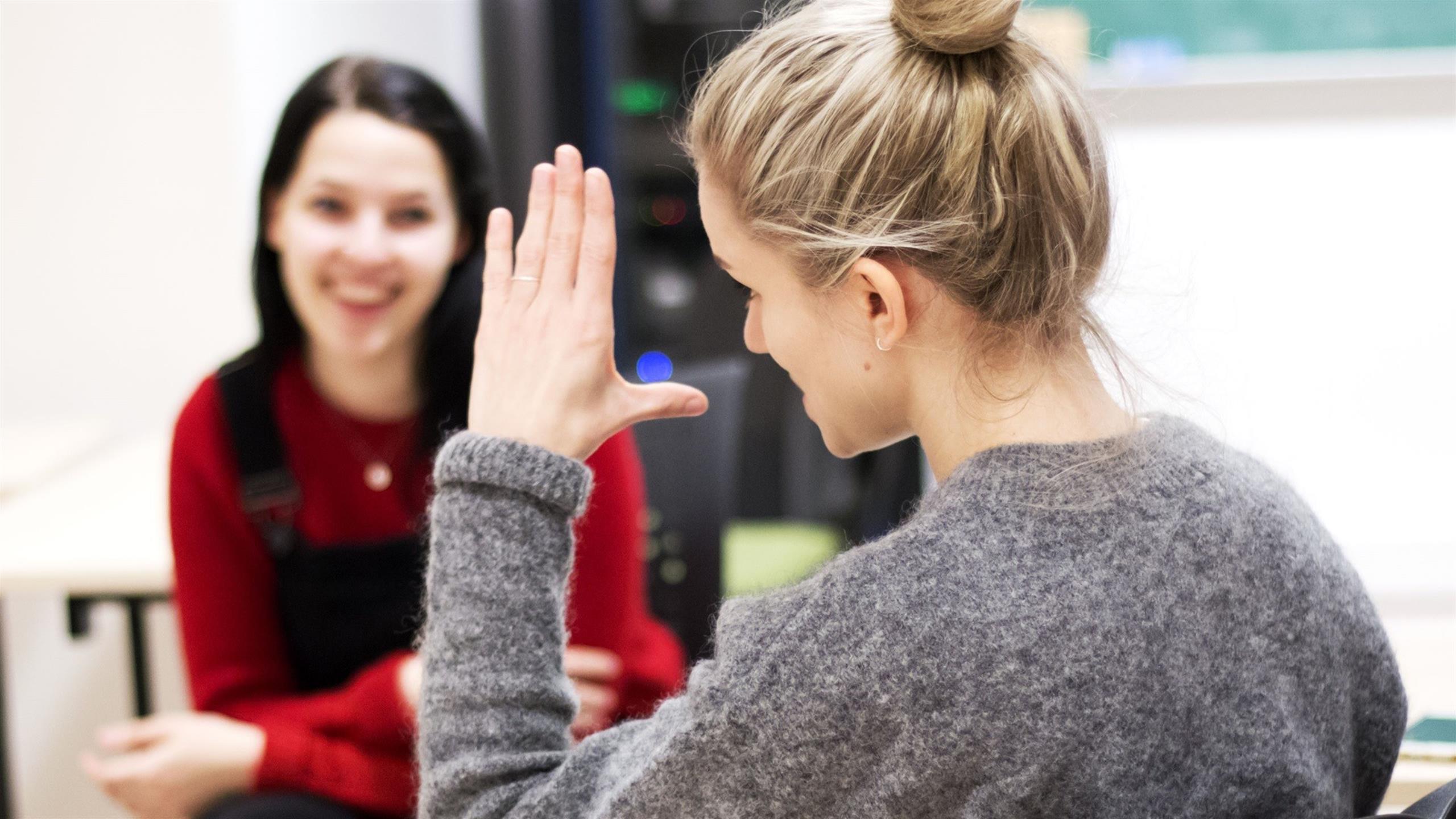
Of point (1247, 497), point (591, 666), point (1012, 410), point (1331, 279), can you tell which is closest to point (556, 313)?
point (1012, 410)

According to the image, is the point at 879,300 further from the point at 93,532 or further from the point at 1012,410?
the point at 93,532

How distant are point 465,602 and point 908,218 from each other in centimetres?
35

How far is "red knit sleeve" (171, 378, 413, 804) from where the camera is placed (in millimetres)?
1278

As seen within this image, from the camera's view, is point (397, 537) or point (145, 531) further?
point (145, 531)

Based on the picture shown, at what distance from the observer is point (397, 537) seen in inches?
53.2

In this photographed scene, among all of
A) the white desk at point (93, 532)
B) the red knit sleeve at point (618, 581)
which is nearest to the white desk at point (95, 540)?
the white desk at point (93, 532)

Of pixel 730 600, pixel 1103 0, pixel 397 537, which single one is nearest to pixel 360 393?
pixel 397 537

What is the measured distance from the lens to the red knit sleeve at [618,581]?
134 cm

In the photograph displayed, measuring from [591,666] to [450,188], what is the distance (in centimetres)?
54

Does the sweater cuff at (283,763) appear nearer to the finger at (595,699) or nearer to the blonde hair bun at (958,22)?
the finger at (595,699)

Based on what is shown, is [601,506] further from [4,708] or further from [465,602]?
[4,708]

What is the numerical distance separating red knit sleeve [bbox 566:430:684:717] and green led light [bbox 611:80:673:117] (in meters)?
1.39

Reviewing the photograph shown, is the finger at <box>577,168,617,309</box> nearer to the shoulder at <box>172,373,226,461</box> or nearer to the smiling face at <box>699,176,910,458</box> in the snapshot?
the smiling face at <box>699,176,910,458</box>

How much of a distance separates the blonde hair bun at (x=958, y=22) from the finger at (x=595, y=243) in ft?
0.79
